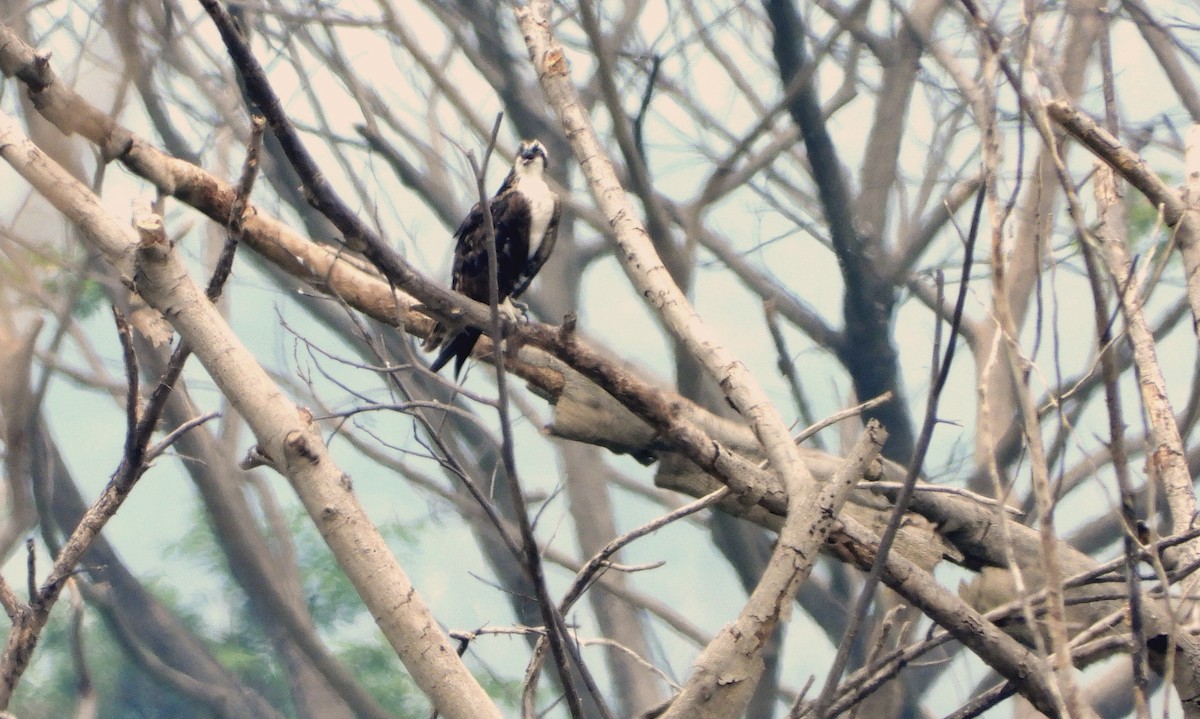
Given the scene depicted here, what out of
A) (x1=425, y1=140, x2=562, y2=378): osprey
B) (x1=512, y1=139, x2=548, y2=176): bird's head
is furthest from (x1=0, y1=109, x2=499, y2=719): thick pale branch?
(x1=512, y1=139, x2=548, y2=176): bird's head

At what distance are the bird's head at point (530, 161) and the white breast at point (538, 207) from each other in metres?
0.07

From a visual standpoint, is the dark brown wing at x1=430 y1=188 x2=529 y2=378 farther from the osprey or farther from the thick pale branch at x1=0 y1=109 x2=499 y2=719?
the thick pale branch at x1=0 y1=109 x2=499 y2=719

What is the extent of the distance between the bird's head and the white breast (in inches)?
2.9

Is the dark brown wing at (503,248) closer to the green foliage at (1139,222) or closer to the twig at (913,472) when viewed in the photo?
the twig at (913,472)

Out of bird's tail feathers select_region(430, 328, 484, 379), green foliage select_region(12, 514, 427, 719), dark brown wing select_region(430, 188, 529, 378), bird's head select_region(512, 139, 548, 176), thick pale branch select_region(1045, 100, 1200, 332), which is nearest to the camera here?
thick pale branch select_region(1045, 100, 1200, 332)

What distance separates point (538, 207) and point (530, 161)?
17cm

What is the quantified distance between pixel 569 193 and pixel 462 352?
1853 millimetres

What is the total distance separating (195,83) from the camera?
410 cm

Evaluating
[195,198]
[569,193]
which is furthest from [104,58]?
[195,198]

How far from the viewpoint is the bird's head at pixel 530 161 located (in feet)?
8.54

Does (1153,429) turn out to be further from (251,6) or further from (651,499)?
(251,6)

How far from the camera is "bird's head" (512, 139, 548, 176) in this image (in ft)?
8.54

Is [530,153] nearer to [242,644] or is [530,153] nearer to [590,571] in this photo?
[590,571]

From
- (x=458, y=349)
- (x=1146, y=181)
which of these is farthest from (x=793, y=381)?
(x=1146, y=181)
